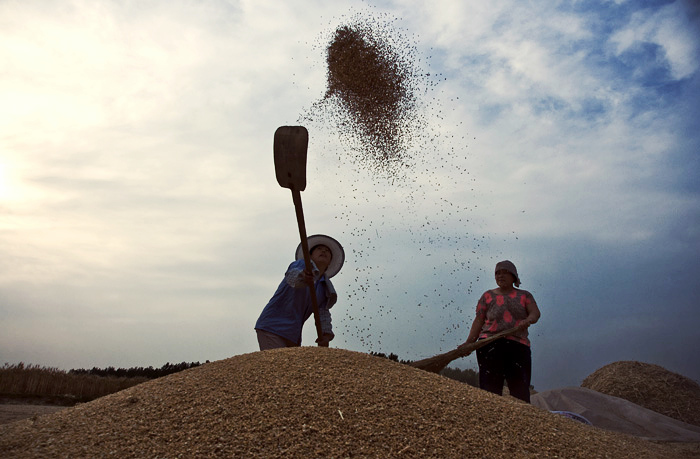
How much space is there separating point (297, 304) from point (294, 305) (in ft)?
0.09

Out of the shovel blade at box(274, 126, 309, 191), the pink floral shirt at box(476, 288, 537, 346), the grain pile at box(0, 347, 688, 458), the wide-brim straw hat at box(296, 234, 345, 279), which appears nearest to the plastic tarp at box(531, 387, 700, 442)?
the pink floral shirt at box(476, 288, 537, 346)

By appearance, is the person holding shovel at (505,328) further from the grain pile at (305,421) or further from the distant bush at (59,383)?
the distant bush at (59,383)

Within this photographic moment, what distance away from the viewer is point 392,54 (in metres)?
4.46

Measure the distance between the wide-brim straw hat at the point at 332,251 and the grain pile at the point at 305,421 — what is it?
1.14 metres

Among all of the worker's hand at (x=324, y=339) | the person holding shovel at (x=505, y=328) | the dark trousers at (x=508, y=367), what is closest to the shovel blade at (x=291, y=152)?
the worker's hand at (x=324, y=339)

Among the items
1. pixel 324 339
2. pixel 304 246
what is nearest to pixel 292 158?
pixel 304 246

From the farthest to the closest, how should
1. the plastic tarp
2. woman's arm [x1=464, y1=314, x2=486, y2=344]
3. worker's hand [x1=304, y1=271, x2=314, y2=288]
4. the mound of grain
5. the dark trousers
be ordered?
the mound of grain
the plastic tarp
woman's arm [x1=464, y1=314, x2=486, y2=344]
the dark trousers
worker's hand [x1=304, y1=271, x2=314, y2=288]

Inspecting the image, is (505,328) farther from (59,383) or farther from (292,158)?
(59,383)

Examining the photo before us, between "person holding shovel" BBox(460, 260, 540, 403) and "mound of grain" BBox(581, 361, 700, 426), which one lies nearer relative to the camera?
"person holding shovel" BBox(460, 260, 540, 403)

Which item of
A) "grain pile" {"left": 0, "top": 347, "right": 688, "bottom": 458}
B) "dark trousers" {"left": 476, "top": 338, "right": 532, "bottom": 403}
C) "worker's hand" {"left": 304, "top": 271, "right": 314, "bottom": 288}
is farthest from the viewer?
"dark trousers" {"left": 476, "top": 338, "right": 532, "bottom": 403}

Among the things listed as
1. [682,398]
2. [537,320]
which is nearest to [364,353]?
[537,320]

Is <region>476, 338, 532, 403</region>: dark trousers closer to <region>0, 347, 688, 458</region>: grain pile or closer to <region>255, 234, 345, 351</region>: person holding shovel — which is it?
<region>0, 347, 688, 458</region>: grain pile

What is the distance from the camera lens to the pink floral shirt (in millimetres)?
3098

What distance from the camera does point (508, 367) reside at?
304 cm
